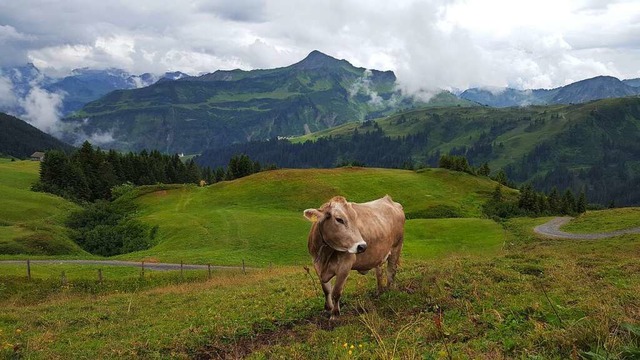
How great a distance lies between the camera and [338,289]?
1145 cm

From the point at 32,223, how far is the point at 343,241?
204 feet

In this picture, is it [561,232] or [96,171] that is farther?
[96,171]

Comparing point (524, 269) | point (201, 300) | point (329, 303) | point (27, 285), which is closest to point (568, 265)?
point (524, 269)

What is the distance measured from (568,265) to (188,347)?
1428 centimetres

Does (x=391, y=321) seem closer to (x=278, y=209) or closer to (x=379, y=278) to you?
(x=379, y=278)

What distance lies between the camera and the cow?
1090 cm

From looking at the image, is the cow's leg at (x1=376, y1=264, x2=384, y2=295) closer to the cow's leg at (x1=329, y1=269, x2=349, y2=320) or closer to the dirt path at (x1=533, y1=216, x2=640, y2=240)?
the cow's leg at (x1=329, y1=269, x2=349, y2=320)

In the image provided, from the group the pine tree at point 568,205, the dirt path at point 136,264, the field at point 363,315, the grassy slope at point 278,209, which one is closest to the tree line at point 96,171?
the grassy slope at point 278,209

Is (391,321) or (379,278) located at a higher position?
(379,278)

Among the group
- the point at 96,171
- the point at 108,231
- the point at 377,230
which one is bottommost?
the point at 108,231

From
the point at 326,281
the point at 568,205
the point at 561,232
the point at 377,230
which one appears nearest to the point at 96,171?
the point at 561,232

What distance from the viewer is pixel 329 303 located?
1176 centimetres

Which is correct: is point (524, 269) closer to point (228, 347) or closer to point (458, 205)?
point (228, 347)

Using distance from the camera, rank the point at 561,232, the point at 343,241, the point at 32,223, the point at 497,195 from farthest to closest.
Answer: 1. the point at 497,195
2. the point at 32,223
3. the point at 561,232
4. the point at 343,241
